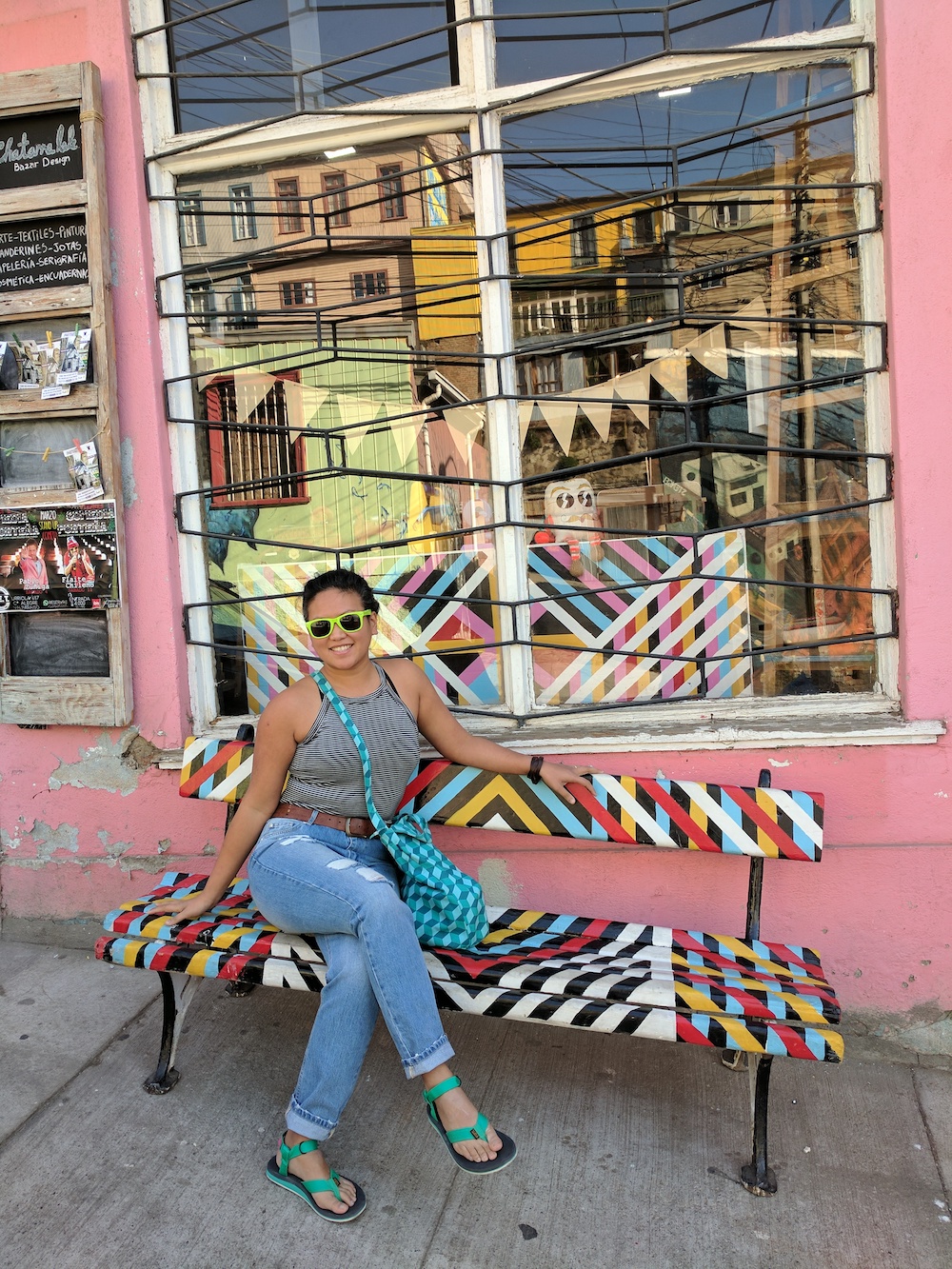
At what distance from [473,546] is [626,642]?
663 mm

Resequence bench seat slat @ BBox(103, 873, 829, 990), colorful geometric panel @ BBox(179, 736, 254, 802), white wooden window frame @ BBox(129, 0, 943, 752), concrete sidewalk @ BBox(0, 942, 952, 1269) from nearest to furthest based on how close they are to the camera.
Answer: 1. concrete sidewalk @ BBox(0, 942, 952, 1269)
2. bench seat slat @ BBox(103, 873, 829, 990)
3. white wooden window frame @ BBox(129, 0, 943, 752)
4. colorful geometric panel @ BBox(179, 736, 254, 802)

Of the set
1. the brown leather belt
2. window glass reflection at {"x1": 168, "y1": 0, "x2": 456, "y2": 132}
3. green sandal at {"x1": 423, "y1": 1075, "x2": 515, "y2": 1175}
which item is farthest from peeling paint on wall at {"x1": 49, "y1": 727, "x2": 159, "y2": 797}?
window glass reflection at {"x1": 168, "y1": 0, "x2": 456, "y2": 132}

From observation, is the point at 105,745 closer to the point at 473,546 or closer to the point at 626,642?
the point at 473,546

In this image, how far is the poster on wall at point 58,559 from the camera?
3652 millimetres

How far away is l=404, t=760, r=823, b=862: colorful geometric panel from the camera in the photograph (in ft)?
9.35

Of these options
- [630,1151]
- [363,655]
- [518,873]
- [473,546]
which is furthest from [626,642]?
[630,1151]

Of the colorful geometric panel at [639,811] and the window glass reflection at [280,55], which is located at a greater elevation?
the window glass reflection at [280,55]

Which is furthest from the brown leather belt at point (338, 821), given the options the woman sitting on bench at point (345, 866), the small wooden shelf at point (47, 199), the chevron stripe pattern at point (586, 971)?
the small wooden shelf at point (47, 199)

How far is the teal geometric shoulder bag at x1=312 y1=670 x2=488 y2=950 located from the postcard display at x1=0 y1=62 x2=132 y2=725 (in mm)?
1298

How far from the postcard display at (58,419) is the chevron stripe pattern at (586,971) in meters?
1.08

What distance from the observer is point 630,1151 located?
2684 millimetres

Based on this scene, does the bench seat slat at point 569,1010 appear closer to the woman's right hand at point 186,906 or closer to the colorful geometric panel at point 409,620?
the woman's right hand at point 186,906

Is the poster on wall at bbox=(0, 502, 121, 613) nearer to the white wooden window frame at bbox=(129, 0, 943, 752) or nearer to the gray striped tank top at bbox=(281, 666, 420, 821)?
the white wooden window frame at bbox=(129, 0, 943, 752)

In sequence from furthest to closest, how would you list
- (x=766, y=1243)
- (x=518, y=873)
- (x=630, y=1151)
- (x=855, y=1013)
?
(x=518, y=873) < (x=855, y=1013) < (x=630, y=1151) < (x=766, y=1243)
